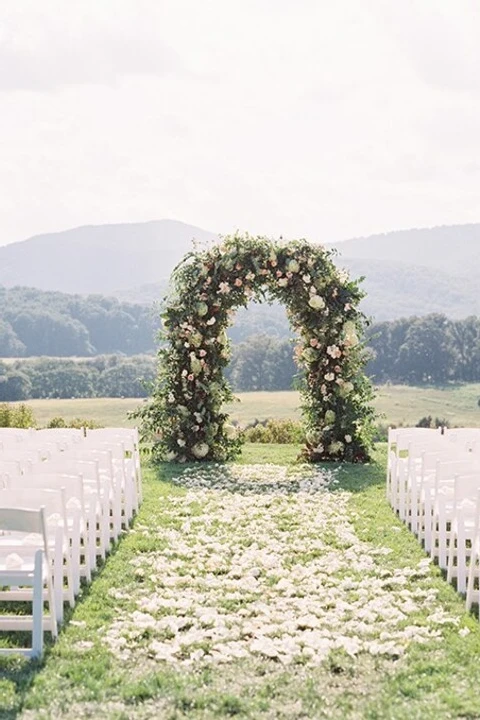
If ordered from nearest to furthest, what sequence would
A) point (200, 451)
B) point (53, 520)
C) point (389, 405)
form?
1. point (53, 520)
2. point (200, 451)
3. point (389, 405)

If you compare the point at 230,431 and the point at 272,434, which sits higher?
the point at 230,431

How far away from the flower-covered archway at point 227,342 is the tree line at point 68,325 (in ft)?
260

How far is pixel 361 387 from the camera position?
55.9 ft

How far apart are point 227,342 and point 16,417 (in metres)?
7.02

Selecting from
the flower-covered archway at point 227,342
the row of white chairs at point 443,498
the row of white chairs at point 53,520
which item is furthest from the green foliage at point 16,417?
the row of white chairs at point 443,498

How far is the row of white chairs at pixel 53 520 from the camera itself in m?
6.23

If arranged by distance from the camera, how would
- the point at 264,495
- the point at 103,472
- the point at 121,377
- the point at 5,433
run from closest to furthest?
1. the point at 103,472
2. the point at 264,495
3. the point at 5,433
4. the point at 121,377

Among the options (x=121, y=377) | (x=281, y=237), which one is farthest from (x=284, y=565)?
(x=121, y=377)

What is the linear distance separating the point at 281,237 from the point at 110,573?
9882 millimetres

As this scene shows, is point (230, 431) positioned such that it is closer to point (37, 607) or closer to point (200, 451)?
point (200, 451)

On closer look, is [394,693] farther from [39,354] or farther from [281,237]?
[39,354]

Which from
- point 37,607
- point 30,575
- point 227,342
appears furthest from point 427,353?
point 37,607

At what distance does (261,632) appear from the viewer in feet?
21.3

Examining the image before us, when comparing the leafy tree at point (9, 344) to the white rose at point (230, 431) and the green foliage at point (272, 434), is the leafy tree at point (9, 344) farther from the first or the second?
→ the white rose at point (230, 431)
